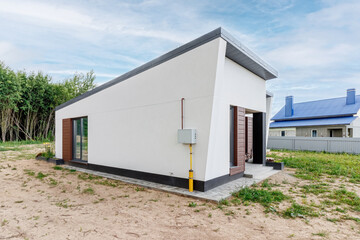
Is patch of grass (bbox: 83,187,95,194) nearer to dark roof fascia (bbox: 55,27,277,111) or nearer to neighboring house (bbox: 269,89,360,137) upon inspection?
dark roof fascia (bbox: 55,27,277,111)

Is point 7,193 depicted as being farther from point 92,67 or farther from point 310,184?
point 92,67

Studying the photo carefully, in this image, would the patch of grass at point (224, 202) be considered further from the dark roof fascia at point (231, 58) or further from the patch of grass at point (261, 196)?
the dark roof fascia at point (231, 58)

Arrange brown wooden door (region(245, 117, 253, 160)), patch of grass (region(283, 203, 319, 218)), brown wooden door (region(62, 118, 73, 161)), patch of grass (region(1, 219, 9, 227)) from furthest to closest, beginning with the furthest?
brown wooden door (region(62, 118, 73, 161)), brown wooden door (region(245, 117, 253, 160)), patch of grass (region(283, 203, 319, 218)), patch of grass (region(1, 219, 9, 227))

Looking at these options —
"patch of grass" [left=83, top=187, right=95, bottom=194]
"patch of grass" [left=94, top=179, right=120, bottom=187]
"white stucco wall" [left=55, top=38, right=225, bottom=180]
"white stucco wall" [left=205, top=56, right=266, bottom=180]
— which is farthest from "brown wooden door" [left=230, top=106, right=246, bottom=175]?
"patch of grass" [left=83, top=187, right=95, bottom=194]

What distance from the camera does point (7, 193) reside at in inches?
196

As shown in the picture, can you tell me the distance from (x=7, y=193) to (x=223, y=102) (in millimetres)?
6127

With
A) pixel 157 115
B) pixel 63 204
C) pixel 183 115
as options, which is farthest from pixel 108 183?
pixel 183 115

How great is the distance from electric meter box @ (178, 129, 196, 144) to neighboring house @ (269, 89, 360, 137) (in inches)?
681

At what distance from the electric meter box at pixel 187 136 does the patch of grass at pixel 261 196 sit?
157 cm

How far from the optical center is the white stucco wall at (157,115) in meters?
4.56

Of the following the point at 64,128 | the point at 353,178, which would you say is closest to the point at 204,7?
the point at 353,178

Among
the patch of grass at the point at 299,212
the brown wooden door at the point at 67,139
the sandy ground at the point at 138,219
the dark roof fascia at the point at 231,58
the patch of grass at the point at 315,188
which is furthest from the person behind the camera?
the brown wooden door at the point at 67,139

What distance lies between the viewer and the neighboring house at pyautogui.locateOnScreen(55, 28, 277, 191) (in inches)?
180

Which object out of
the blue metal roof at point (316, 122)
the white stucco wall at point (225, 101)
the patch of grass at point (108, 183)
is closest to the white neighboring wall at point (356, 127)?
the blue metal roof at point (316, 122)
